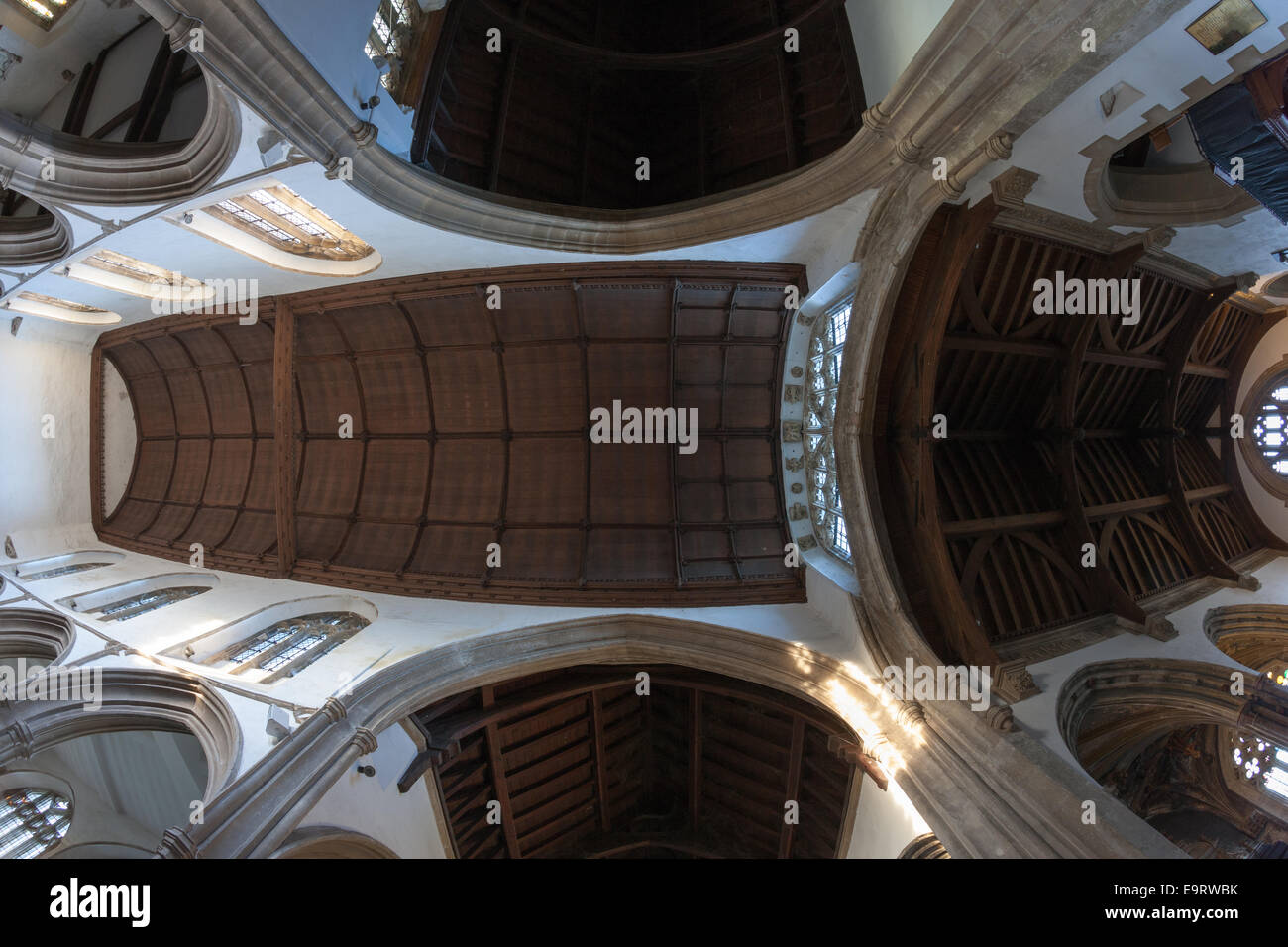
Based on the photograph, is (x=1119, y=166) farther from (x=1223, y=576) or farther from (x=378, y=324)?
(x=378, y=324)

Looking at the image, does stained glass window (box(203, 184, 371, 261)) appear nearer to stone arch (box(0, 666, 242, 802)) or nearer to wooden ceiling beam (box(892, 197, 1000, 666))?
stone arch (box(0, 666, 242, 802))

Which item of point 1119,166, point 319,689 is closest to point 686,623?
point 319,689

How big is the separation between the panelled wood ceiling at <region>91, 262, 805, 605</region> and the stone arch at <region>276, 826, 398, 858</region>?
15.0 ft

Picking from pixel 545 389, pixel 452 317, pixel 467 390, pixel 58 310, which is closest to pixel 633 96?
pixel 452 317

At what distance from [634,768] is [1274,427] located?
50.2ft

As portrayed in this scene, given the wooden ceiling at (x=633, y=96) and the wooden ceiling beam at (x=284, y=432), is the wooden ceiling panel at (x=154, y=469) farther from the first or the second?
the wooden ceiling at (x=633, y=96)

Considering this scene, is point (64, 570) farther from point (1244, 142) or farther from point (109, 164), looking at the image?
point (1244, 142)

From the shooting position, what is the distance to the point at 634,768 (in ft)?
44.2

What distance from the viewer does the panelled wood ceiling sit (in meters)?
11.7

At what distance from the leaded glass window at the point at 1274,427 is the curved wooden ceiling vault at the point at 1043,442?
546 millimetres

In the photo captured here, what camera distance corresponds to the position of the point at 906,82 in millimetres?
6910

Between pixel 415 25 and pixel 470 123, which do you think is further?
pixel 470 123

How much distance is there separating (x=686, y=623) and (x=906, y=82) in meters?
8.41

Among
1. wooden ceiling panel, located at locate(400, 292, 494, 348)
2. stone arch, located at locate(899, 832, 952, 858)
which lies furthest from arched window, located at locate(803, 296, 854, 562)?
wooden ceiling panel, located at locate(400, 292, 494, 348)
